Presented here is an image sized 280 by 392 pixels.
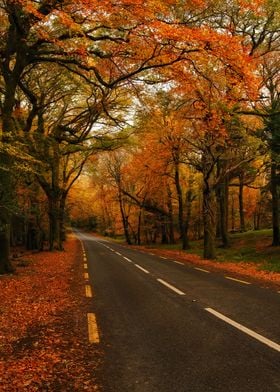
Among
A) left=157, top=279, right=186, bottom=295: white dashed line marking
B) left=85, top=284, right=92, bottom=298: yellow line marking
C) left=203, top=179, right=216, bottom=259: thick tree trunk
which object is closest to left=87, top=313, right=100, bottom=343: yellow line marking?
left=85, top=284, right=92, bottom=298: yellow line marking

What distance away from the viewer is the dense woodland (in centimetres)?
1222

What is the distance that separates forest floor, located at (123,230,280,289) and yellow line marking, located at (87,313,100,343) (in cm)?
698

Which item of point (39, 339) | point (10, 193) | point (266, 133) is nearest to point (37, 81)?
point (10, 193)

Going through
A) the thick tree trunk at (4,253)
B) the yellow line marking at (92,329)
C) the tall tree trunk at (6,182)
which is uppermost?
the tall tree trunk at (6,182)

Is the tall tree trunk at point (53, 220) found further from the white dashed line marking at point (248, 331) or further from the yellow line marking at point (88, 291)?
the white dashed line marking at point (248, 331)

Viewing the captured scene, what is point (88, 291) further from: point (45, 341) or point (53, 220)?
point (53, 220)

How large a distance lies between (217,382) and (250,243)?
86.6ft

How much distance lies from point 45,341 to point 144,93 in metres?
13.9

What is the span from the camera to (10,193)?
1333cm

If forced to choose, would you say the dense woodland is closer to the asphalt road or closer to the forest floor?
the forest floor

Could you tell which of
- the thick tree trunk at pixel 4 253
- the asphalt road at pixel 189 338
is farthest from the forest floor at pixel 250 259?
the thick tree trunk at pixel 4 253

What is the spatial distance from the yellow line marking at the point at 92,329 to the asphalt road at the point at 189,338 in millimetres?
124

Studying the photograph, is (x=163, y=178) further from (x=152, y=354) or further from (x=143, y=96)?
(x=152, y=354)

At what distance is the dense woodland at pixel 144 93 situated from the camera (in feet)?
40.1
